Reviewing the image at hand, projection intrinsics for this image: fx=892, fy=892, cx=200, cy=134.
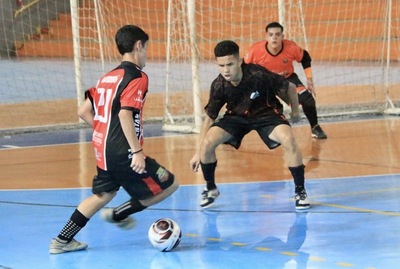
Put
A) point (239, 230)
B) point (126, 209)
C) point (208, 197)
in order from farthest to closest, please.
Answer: point (208, 197) → point (239, 230) → point (126, 209)

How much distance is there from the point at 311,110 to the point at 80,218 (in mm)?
6117

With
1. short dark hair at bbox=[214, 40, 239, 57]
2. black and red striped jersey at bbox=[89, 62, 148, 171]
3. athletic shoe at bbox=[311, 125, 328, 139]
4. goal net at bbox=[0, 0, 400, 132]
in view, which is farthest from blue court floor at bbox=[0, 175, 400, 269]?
goal net at bbox=[0, 0, 400, 132]

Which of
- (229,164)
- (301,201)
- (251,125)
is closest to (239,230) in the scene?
(301,201)

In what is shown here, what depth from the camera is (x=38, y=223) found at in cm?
753

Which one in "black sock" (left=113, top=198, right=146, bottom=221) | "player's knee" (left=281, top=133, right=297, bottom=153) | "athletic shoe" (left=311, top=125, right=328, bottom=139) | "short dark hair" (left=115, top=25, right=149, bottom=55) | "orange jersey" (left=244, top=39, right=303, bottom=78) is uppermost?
"short dark hair" (left=115, top=25, right=149, bottom=55)

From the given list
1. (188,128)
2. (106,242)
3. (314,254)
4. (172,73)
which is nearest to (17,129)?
(188,128)

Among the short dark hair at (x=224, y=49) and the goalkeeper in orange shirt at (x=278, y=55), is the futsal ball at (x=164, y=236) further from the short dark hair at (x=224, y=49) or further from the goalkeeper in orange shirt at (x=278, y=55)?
the goalkeeper in orange shirt at (x=278, y=55)

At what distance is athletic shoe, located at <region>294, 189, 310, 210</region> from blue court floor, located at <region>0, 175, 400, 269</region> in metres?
0.08

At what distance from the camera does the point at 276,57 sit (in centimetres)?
1143

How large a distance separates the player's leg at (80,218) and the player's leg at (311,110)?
595 centimetres

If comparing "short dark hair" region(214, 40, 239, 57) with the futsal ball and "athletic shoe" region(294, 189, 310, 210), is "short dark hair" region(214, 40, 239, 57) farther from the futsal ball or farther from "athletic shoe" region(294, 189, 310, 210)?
the futsal ball

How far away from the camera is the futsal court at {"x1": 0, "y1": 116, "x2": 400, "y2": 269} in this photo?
6.30 m

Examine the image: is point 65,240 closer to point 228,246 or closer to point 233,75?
point 228,246

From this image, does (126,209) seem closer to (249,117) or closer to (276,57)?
(249,117)
